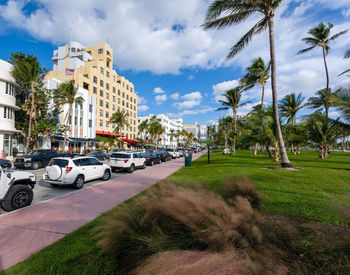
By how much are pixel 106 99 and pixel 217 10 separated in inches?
1760

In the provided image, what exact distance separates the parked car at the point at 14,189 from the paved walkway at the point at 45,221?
0.30 metres

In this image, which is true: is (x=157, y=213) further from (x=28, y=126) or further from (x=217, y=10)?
(x=28, y=126)

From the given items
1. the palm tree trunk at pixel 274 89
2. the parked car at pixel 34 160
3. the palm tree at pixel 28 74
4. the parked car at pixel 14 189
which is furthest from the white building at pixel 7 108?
the palm tree trunk at pixel 274 89

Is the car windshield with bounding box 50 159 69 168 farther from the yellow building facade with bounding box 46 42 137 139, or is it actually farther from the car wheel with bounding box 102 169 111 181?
the yellow building facade with bounding box 46 42 137 139

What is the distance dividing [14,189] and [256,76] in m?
30.3

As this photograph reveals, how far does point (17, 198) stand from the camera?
5.83 metres

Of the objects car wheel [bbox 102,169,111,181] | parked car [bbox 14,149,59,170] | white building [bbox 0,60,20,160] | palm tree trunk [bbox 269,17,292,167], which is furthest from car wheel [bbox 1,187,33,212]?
white building [bbox 0,60,20,160]

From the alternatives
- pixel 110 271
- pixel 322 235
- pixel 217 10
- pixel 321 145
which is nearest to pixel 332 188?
pixel 322 235

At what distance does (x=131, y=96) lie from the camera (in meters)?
65.7

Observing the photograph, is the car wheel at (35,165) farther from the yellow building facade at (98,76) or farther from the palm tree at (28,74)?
the yellow building facade at (98,76)

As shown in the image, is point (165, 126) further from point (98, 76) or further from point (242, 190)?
point (242, 190)

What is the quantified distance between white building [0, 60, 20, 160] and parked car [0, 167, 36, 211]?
21.5 meters

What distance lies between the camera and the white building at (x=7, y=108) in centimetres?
2161

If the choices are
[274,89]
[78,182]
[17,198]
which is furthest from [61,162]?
[274,89]
